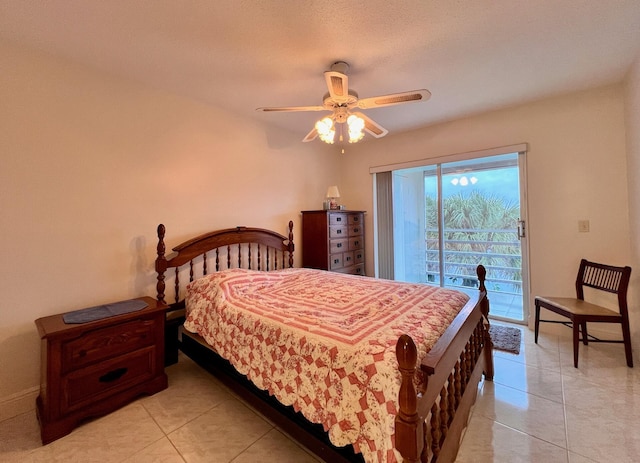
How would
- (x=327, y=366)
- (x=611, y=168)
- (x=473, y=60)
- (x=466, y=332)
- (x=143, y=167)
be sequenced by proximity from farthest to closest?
(x=611, y=168), (x=143, y=167), (x=473, y=60), (x=466, y=332), (x=327, y=366)

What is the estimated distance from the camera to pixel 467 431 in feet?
5.58

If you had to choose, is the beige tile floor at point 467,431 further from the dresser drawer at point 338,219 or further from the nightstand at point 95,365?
the dresser drawer at point 338,219

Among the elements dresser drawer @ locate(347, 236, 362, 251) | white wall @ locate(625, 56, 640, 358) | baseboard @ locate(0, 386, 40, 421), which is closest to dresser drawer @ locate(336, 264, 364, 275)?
dresser drawer @ locate(347, 236, 362, 251)

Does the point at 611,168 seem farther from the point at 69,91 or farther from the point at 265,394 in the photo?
the point at 69,91

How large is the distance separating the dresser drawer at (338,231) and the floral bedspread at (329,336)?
1.23 m

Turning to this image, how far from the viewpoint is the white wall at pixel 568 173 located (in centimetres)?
275

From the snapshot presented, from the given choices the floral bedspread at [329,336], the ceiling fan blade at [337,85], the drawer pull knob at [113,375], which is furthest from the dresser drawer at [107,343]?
the ceiling fan blade at [337,85]

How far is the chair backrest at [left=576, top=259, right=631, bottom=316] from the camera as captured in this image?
7.67 ft

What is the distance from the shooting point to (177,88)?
2641 mm

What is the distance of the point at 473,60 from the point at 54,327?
3.60 meters

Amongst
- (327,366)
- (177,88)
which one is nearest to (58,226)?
(177,88)

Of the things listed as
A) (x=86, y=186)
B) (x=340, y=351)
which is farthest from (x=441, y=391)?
(x=86, y=186)

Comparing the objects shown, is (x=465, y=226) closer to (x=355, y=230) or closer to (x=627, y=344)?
(x=355, y=230)

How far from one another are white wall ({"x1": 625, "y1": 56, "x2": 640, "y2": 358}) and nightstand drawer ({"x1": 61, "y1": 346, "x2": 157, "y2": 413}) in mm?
4106
